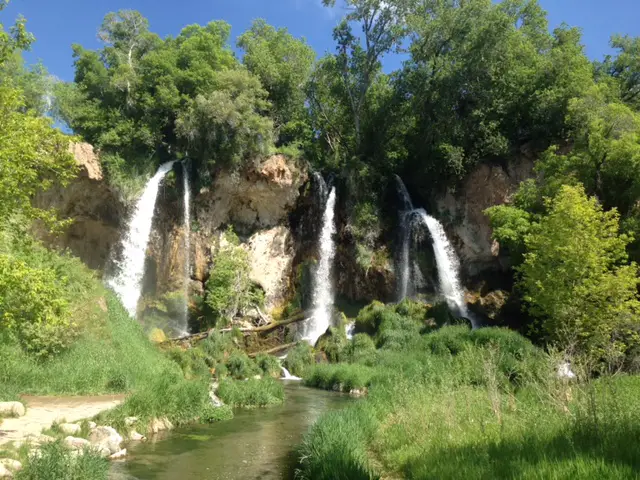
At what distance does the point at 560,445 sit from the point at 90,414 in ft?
33.7

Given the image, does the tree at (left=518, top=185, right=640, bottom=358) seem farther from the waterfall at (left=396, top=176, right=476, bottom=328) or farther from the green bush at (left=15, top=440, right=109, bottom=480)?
the green bush at (left=15, top=440, right=109, bottom=480)

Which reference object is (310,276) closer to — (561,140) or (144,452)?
(561,140)

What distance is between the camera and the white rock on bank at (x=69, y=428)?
1035 cm

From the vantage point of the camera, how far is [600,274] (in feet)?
64.5

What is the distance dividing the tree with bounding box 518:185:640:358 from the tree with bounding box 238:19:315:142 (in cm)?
2319

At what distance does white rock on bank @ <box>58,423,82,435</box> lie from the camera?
408 inches

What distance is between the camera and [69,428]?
1047cm

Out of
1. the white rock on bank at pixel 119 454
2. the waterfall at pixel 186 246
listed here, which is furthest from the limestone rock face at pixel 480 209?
the white rock on bank at pixel 119 454

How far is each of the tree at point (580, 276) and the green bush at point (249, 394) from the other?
10.0 metres

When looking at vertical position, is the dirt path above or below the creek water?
above

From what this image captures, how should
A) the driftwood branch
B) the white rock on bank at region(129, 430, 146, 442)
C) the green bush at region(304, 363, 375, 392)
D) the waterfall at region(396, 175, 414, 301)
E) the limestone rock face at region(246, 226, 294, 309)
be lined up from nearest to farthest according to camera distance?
1. the white rock on bank at region(129, 430, 146, 442)
2. the green bush at region(304, 363, 375, 392)
3. the driftwood branch
4. the waterfall at region(396, 175, 414, 301)
5. the limestone rock face at region(246, 226, 294, 309)

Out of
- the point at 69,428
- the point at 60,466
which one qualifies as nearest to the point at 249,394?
the point at 69,428

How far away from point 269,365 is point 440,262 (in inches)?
540

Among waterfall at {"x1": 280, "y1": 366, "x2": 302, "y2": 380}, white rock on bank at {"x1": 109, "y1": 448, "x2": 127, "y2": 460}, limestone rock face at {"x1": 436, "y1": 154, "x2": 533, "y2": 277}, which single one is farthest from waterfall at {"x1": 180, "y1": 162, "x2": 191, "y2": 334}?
white rock on bank at {"x1": 109, "y1": 448, "x2": 127, "y2": 460}
